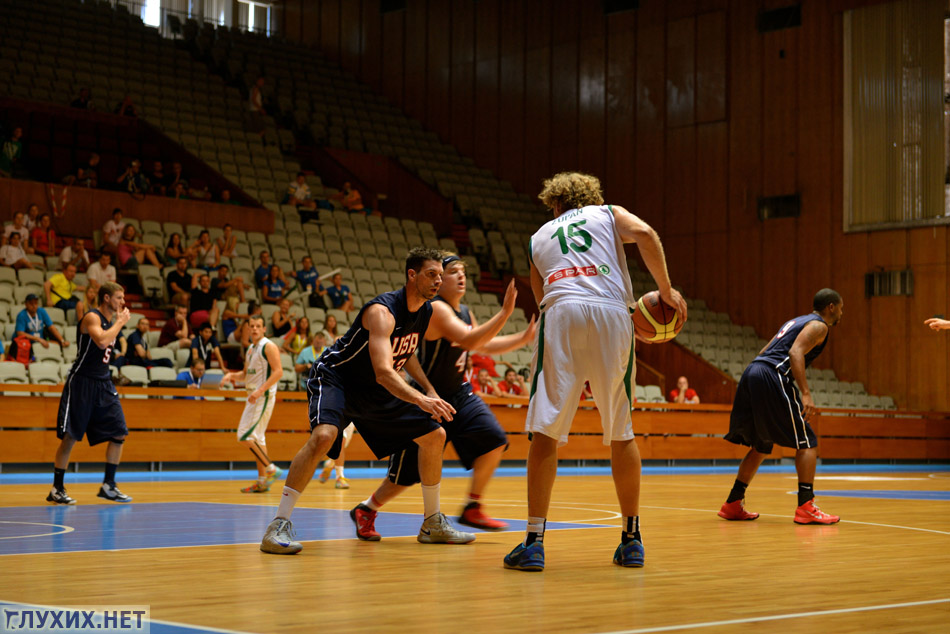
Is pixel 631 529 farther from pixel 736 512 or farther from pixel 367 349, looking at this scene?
pixel 736 512

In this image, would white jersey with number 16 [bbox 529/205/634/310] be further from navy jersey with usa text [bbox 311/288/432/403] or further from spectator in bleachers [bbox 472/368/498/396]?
spectator in bleachers [bbox 472/368/498/396]

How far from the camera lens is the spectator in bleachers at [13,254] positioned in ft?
46.3

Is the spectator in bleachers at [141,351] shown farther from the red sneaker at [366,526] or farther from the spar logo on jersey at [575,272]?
the spar logo on jersey at [575,272]

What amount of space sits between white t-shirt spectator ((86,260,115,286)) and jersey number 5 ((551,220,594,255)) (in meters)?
10.7

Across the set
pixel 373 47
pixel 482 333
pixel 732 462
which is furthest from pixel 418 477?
pixel 373 47

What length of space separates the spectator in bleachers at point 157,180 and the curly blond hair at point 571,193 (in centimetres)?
1382

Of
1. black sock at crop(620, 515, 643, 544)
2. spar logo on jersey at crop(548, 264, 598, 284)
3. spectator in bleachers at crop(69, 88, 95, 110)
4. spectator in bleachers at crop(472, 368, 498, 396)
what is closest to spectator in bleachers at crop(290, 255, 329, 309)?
spectator in bleachers at crop(472, 368, 498, 396)

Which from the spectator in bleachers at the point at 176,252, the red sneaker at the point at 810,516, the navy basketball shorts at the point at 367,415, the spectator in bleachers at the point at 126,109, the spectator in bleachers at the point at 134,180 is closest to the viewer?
the navy basketball shorts at the point at 367,415

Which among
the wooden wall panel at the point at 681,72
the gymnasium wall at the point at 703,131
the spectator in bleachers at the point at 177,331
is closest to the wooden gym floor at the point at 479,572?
the spectator in bleachers at the point at 177,331

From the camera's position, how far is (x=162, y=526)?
6.55m

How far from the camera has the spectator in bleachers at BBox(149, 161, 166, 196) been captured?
1784cm

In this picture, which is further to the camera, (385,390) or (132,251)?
(132,251)

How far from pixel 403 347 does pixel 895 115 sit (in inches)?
681

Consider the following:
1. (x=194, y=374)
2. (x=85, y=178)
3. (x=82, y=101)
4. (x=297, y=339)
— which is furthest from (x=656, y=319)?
(x=82, y=101)
